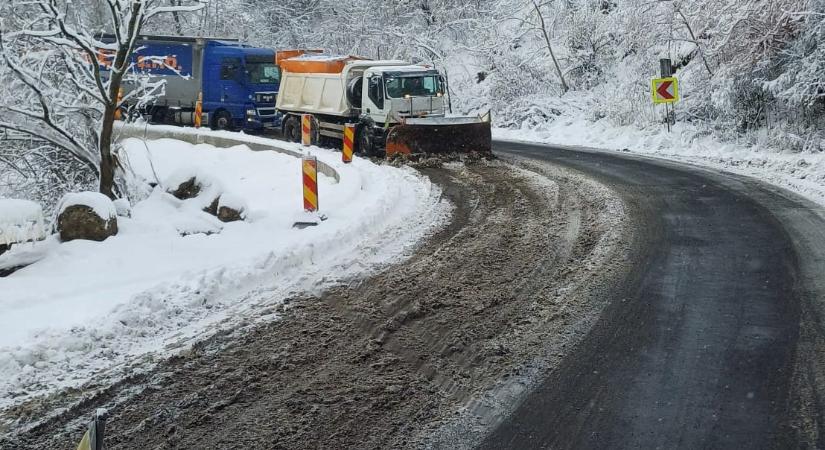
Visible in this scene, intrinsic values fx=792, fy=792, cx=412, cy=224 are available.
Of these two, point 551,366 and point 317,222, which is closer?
point 551,366

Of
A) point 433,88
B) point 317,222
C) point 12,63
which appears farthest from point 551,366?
point 433,88

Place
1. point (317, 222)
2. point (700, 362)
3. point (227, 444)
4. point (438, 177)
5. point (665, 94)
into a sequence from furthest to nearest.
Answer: point (665, 94) < point (438, 177) < point (317, 222) < point (700, 362) < point (227, 444)

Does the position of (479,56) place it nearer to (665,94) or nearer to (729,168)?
(665,94)

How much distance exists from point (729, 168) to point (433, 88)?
26.9ft

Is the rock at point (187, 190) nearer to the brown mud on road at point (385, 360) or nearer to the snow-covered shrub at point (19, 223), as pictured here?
the snow-covered shrub at point (19, 223)

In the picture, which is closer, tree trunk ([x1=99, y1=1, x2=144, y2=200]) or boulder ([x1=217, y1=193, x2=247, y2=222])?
tree trunk ([x1=99, y1=1, x2=144, y2=200])

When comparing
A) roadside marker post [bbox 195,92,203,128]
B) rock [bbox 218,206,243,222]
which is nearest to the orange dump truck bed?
roadside marker post [bbox 195,92,203,128]

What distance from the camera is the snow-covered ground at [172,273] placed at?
586 cm

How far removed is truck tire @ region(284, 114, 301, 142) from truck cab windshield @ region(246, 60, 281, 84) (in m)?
4.85

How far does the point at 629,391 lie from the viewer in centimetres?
493

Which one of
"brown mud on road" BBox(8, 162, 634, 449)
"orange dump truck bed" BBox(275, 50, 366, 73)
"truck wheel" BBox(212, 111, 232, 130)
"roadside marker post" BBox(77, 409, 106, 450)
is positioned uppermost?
"orange dump truck bed" BBox(275, 50, 366, 73)

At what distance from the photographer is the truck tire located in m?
24.3

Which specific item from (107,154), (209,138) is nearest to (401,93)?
(209,138)

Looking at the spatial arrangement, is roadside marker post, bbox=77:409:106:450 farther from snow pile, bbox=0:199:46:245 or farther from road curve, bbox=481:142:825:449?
snow pile, bbox=0:199:46:245
